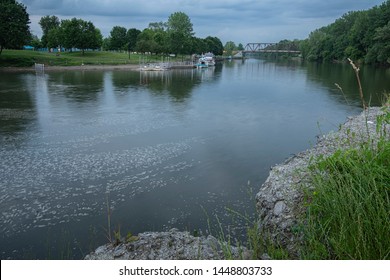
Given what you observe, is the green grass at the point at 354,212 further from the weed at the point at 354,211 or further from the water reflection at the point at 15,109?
the water reflection at the point at 15,109

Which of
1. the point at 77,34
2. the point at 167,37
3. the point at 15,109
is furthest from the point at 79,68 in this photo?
the point at 15,109

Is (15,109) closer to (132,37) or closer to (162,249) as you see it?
(162,249)

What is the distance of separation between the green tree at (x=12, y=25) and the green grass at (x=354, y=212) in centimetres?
7060

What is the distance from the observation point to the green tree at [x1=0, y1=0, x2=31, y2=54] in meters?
64.0

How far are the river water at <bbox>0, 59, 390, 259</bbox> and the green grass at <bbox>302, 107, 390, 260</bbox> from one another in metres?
1.30

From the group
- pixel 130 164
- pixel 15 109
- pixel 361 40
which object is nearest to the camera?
pixel 130 164

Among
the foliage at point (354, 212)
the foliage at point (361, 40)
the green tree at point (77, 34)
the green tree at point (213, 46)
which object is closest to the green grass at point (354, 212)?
the foliage at point (354, 212)

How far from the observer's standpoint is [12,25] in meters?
64.8

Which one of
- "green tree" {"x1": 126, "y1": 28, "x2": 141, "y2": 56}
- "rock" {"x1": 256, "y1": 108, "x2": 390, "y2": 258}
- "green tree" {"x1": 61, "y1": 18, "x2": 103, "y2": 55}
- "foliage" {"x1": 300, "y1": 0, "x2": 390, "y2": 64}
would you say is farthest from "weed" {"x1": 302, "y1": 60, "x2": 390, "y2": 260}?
"green tree" {"x1": 126, "y1": 28, "x2": 141, "y2": 56}

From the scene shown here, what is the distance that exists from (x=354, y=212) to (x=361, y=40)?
381ft

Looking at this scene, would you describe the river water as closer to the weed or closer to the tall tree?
the weed

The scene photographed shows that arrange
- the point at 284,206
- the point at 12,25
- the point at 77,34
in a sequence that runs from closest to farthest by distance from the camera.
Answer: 1. the point at 284,206
2. the point at 12,25
3. the point at 77,34
